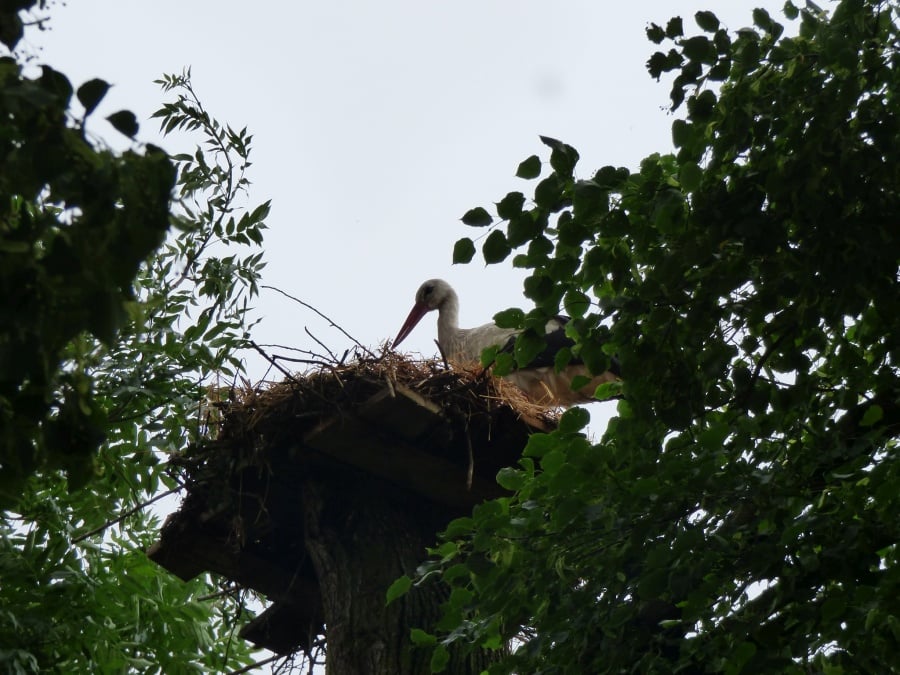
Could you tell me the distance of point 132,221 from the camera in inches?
54.3

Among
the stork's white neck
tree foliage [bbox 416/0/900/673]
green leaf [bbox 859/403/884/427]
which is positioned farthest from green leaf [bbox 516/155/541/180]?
the stork's white neck

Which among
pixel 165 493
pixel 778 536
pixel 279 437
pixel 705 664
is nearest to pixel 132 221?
pixel 778 536

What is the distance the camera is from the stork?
21.0 feet

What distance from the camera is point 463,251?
109 inches

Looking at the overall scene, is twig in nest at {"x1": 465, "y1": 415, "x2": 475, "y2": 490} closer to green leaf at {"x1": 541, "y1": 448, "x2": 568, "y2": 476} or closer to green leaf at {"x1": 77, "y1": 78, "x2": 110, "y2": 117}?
green leaf at {"x1": 541, "y1": 448, "x2": 568, "y2": 476}

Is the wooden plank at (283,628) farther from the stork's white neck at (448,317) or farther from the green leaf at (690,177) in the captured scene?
the stork's white neck at (448,317)

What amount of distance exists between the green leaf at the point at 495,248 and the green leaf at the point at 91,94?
4.49ft

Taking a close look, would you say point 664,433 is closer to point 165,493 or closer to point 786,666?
point 786,666

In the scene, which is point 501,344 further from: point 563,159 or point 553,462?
point 563,159

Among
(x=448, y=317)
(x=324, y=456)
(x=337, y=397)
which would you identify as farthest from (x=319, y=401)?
(x=448, y=317)

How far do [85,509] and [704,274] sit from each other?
116 inches

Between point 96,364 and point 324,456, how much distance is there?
8.68 feet

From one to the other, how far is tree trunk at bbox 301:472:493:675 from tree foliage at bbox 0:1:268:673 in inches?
27.1

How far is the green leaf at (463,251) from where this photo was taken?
277 cm
